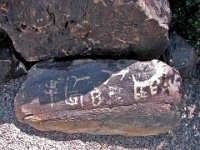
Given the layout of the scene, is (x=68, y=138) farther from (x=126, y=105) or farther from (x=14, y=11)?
(x=14, y=11)

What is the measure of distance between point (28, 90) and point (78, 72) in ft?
1.58

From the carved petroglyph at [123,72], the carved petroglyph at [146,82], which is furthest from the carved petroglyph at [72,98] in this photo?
the carved petroglyph at [146,82]

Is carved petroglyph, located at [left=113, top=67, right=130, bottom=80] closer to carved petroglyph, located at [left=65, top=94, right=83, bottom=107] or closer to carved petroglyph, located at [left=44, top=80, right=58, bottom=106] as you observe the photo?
carved petroglyph, located at [left=65, top=94, right=83, bottom=107]

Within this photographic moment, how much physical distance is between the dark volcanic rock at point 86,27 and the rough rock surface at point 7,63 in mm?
160

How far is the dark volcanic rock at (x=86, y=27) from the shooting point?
2523mm

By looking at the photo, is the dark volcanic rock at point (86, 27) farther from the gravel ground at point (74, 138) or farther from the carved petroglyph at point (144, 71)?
the gravel ground at point (74, 138)

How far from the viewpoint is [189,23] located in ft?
11.0

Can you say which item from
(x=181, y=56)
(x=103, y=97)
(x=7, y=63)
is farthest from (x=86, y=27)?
(x=181, y=56)

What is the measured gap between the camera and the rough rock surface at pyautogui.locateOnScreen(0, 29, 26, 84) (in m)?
3.05

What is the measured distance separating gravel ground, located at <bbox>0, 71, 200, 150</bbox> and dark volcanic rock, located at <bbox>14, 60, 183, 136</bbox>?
0.64 ft

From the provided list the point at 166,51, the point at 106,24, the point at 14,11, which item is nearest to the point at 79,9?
the point at 106,24

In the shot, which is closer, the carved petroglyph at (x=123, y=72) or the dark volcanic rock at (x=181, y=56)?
the carved petroglyph at (x=123, y=72)

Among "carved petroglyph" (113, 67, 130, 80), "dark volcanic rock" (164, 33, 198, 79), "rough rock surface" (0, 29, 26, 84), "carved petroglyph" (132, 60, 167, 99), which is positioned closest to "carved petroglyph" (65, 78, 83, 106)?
"carved petroglyph" (113, 67, 130, 80)

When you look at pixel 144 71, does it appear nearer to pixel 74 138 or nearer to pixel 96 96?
pixel 96 96
